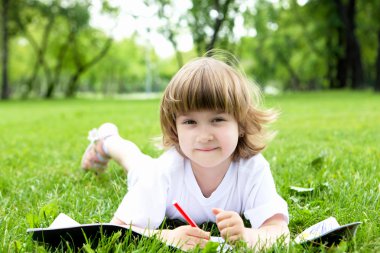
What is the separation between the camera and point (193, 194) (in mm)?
2205

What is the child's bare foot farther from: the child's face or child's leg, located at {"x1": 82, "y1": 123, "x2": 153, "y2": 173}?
the child's face

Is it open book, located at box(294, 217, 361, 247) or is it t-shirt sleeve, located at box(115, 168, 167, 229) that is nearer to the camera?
open book, located at box(294, 217, 361, 247)

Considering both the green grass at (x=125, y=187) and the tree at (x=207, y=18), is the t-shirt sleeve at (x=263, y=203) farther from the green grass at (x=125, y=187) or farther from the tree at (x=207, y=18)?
the tree at (x=207, y=18)

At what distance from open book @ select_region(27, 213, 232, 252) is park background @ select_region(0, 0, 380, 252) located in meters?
0.06

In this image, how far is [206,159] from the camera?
2023 millimetres

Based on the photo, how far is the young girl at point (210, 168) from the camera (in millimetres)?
1982

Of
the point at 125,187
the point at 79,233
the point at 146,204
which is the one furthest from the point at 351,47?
the point at 79,233

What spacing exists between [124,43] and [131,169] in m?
49.6

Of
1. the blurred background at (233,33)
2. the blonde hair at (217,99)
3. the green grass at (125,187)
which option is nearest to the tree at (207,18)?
the blurred background at (233,33)

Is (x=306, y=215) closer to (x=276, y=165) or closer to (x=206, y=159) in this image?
(x=206, y=159)

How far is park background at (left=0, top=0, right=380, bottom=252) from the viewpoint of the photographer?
2.46 meters

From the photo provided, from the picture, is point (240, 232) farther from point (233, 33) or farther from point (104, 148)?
point (233, 33)

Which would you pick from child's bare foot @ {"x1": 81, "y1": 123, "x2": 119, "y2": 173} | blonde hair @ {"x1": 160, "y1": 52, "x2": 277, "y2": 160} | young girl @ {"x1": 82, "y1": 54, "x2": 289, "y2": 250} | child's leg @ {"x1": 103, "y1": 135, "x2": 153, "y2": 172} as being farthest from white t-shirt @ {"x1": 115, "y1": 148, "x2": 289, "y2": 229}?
child's bare foot @ {"x1": 81, "y1": 123, "x2": 119, "y2": 173}

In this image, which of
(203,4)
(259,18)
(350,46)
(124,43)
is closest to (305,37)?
(259,18)
